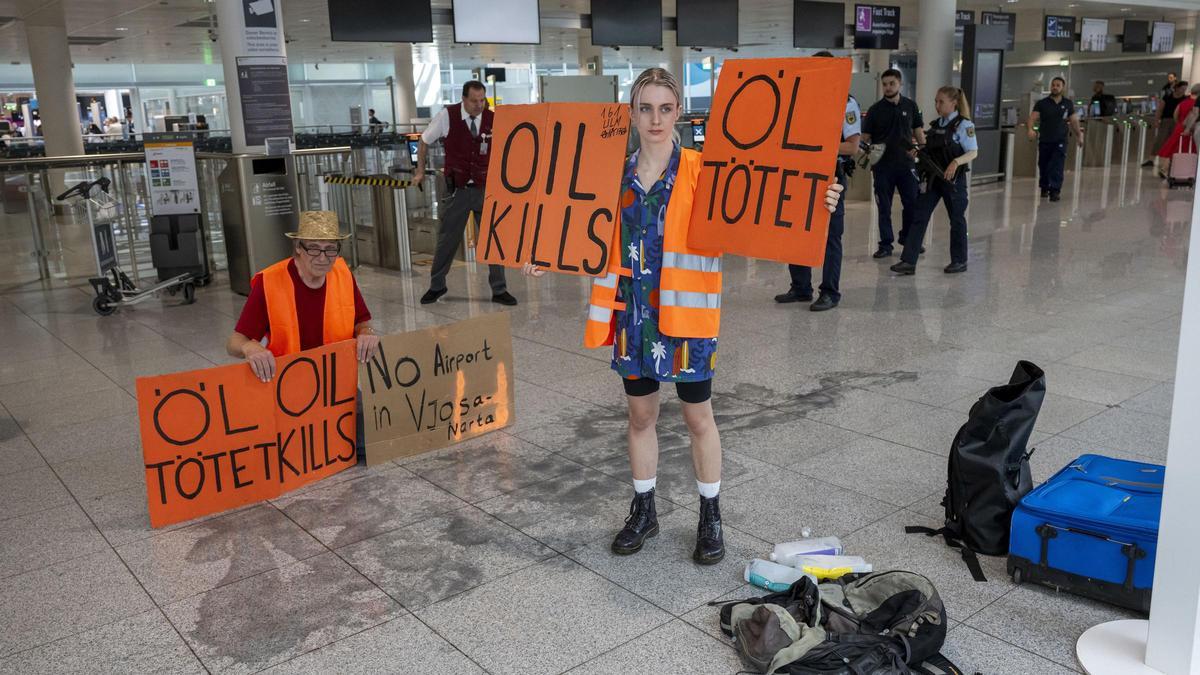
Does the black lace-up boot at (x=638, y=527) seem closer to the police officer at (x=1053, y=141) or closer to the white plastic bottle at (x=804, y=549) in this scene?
the white plastic bottle at (x=804, y=549)

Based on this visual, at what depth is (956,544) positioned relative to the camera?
3.42 metres

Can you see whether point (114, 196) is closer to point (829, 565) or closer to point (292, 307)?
point (292, 307)

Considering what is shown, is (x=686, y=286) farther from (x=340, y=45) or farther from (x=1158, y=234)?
(x=340, y=45)

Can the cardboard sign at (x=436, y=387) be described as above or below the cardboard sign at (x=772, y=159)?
below

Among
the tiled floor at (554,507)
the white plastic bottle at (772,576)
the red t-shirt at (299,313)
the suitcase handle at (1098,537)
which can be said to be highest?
the red t-shirt at (299,313)

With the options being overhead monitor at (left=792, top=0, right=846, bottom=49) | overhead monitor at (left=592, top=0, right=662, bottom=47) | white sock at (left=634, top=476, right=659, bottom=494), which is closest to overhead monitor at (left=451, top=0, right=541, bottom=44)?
overhead monitor at (left=592, top=0, right=662, bottom=47)

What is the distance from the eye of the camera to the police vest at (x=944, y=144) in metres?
8.30

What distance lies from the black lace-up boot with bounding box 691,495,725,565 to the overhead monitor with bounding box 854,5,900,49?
1546cm

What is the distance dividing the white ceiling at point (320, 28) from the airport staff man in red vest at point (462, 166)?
9.39 m

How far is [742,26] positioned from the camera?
77.9 feet

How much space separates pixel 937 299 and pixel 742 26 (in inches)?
697

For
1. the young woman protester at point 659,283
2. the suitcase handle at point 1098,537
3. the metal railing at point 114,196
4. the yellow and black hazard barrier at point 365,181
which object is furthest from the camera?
the metal railing at point 114,196

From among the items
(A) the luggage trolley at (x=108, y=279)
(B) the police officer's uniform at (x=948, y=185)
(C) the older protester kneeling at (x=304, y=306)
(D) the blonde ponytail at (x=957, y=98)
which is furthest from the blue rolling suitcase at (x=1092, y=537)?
(A) the luggage trolley at (x=108, y=279)

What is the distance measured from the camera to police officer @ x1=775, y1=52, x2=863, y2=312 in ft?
24.0
